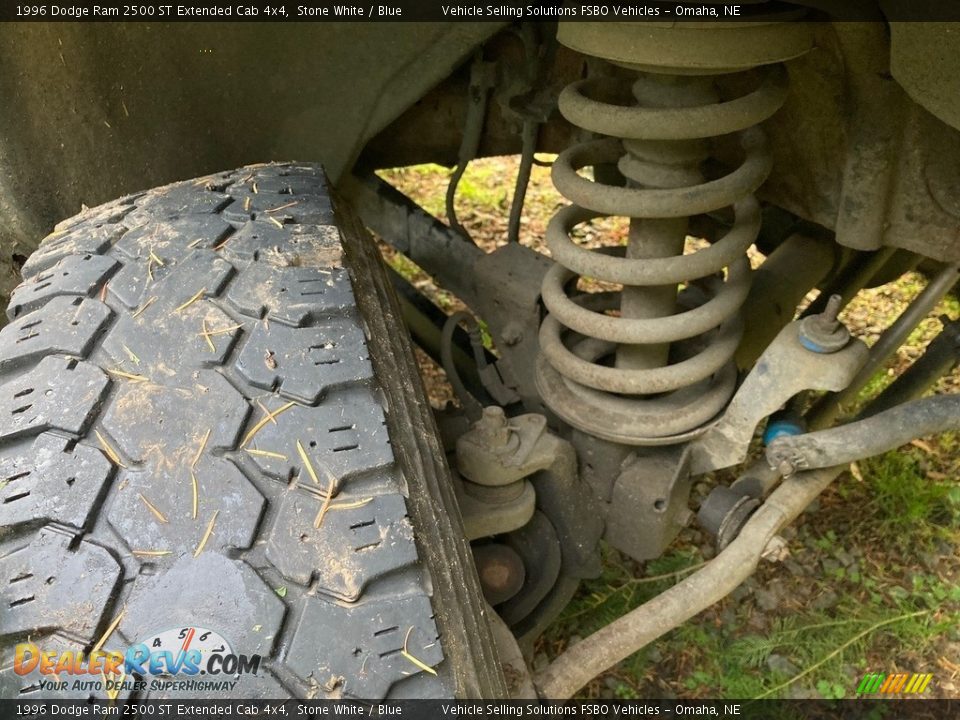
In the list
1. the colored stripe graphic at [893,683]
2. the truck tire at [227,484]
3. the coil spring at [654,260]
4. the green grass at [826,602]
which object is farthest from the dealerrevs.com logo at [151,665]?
the colored stripe graphic at [893,683]

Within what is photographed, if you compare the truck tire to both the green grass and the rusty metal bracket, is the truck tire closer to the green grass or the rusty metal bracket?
the rusty metal bracket

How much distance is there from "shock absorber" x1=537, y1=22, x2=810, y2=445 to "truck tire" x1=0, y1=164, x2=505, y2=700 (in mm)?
374

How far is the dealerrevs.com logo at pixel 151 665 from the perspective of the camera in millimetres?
819

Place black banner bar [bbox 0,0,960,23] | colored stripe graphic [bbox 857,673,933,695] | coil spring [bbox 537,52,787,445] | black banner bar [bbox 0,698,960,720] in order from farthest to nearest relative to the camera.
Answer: colored stripe graphic [bbox 857,673,933,695] → coil spring [bbox 537,52,787,445] → black banner bar [bbox 0,0,960,23] → black banner bar [bbox 0,698,960,720]

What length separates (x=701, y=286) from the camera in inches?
65.4

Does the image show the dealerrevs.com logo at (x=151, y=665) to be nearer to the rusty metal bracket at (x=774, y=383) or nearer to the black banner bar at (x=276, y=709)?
the black banner bar at (x=276, y=709)

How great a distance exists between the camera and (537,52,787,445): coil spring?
126cm

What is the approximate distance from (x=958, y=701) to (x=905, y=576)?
0.35m

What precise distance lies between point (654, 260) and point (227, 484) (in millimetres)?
723

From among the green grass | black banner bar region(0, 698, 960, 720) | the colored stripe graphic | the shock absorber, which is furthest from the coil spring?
the colored stripe graphic

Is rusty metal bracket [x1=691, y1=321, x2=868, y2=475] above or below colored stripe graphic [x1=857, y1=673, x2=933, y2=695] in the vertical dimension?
above

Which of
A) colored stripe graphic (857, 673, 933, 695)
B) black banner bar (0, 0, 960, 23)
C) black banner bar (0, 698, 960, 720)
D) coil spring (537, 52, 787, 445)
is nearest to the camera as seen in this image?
black banner bar (0, 698, 960, 720)

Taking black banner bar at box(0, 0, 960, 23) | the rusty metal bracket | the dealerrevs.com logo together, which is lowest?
the rusty metal bracket

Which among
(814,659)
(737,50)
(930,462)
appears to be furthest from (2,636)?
(930,462)
